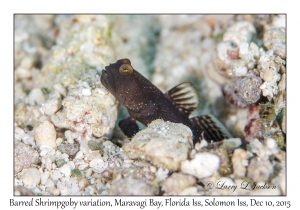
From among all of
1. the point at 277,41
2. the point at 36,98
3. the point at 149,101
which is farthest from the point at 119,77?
the point at 277,41

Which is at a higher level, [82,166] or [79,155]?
[79,155]

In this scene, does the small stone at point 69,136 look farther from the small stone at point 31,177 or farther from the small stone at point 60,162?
the small stone at point 31,177

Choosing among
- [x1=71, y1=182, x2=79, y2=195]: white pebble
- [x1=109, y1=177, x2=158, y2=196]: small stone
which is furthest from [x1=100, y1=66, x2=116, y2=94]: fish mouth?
[x1=109, y1=177, x2=158, y2=196]: small stone

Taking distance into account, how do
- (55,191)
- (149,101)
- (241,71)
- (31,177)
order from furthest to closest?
(241,71), (149,101), (31,177), (55,191)

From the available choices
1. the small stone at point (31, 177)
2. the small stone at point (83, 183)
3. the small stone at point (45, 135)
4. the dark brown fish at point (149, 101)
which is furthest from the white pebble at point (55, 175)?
the dark brown fish at point (149, 101)

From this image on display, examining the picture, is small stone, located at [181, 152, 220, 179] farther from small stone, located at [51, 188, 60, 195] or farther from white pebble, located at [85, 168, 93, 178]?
small stone, located at [51, 188, 60, 195]

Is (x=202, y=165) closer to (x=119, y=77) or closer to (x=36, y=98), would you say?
(x=119, y=77)

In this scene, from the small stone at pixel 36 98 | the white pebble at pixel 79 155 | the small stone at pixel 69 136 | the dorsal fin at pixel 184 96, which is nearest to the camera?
the white pebble at pixel 79 155

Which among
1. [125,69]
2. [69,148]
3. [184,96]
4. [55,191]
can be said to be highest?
[125,69]
